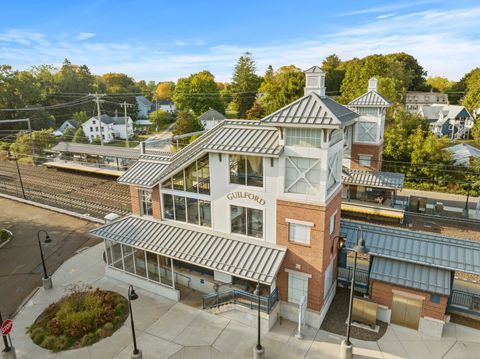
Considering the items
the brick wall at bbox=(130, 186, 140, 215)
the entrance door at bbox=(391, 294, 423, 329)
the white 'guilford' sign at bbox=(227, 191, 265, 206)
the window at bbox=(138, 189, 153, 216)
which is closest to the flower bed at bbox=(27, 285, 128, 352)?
the window at bbox=(138, 189, 153, 216)

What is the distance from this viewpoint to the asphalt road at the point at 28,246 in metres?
21.1

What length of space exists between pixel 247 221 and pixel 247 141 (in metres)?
4.41

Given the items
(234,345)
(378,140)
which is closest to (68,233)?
(234,345)

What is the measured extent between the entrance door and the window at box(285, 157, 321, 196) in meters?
7.17

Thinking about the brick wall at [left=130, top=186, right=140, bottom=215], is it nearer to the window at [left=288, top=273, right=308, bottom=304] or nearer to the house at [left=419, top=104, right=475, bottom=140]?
the window at [left=288, top=273, right=308, bottom=304]

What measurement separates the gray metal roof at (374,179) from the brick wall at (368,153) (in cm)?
107

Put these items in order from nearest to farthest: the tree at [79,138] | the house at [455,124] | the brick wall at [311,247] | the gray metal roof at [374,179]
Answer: the brick wall at [311,247], the gray metal roof at [374,179], the house at [455,124], the tree at [79,138]

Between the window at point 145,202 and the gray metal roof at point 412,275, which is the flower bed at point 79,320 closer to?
the window at point 145,202

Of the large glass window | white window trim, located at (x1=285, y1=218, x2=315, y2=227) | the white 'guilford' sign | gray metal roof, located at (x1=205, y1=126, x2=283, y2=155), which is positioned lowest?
white window trim, located at (x1=285, y1=218, x2=315, y2=227)

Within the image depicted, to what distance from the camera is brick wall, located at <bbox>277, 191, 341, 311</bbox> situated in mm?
15789

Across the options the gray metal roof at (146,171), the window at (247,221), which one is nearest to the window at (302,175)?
the window at (247,221)

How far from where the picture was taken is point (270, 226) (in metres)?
17.1

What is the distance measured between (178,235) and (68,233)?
15.1m

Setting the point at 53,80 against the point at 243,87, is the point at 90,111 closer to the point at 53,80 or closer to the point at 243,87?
the point at 53,80
